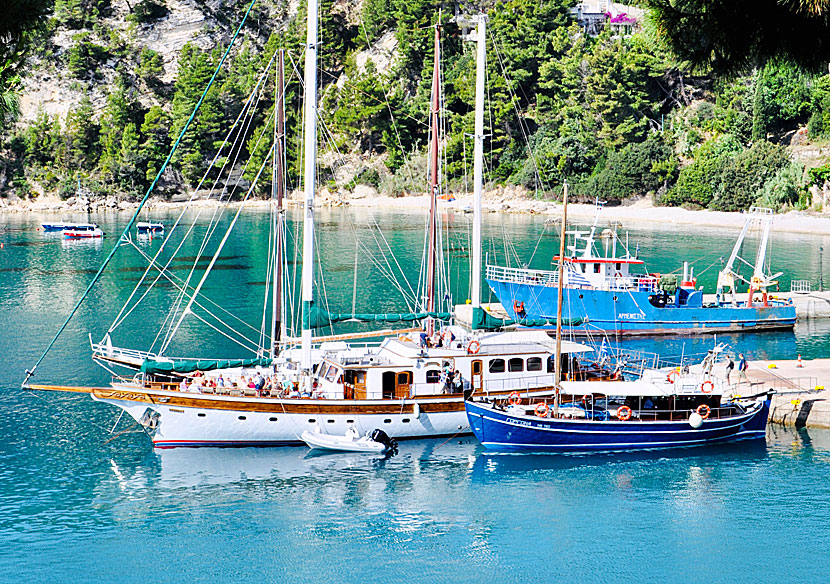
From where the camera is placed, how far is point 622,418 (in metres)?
34.3

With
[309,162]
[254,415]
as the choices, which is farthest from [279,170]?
[254,415]

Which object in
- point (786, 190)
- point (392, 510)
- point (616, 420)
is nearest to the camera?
point (392, 510)

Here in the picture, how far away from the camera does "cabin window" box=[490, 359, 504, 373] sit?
3556cm

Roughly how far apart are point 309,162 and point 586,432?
13.3 metres

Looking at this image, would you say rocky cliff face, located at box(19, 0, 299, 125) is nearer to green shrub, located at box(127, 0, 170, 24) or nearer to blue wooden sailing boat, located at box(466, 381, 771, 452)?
green shrub, located at box(127, 0, 170, 24)

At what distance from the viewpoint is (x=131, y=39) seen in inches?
6624

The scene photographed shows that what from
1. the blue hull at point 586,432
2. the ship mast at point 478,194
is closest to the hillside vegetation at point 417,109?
the ship mast at point 478,194

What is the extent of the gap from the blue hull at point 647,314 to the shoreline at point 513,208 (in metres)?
29.5

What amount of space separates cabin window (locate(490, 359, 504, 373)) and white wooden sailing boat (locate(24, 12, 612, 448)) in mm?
11

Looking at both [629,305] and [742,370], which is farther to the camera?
[629,305]

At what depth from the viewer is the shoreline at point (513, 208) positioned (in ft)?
331

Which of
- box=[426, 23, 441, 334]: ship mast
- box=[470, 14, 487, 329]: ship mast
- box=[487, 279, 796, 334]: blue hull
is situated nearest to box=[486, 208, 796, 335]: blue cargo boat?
box=[487, 279, 796, 334]: blue hull

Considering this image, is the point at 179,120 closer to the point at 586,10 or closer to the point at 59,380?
the point at 586,10

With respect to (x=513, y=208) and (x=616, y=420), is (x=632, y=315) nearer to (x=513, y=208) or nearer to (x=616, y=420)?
(x=616, y=420)
